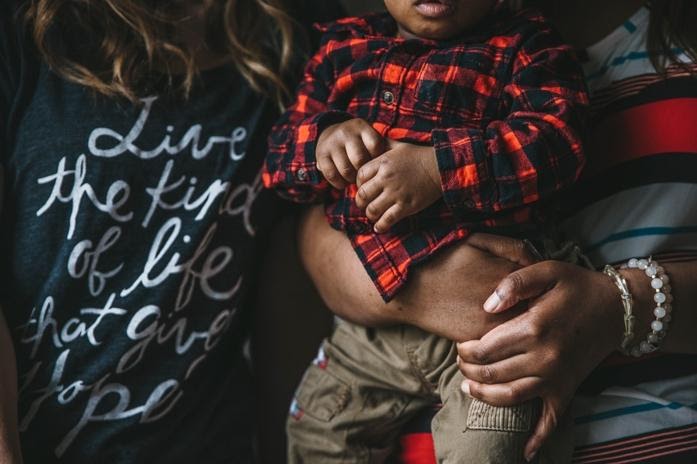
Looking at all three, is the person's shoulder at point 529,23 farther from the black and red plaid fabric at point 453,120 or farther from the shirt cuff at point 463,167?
the shirt cuff at point 463,167

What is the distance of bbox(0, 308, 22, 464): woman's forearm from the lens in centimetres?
101

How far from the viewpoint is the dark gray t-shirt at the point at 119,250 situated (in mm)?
1117

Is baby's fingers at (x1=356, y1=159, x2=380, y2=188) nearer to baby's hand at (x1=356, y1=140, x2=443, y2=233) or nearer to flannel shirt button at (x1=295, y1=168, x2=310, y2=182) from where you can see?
Answer: baby's hand at (x1=356, y1=140, x2=443, y2=233)

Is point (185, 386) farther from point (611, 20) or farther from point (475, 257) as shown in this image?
point (611, 20)

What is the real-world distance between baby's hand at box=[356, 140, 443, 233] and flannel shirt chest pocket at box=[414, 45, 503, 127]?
10 centimetres

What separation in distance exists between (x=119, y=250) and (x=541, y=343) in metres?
0.64

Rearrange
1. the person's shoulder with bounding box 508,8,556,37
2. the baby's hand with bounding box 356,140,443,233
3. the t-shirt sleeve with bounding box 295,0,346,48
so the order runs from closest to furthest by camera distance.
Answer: the baby's hand with bounding box 356,140,443,233
the person's shoulder with bounding box 508,8,556,37
the t-shirt sleeve with bounding box 295,0,346,48

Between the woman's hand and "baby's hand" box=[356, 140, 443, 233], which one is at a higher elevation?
"baby's hand" box=[356, 140, 443, 233]

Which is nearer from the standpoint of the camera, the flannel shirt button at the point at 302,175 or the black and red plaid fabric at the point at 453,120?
the black and red plaid fabric at the point at 453,120

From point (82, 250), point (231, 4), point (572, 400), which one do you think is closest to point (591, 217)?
point (572, 400)

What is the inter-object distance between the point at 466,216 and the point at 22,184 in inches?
25.6

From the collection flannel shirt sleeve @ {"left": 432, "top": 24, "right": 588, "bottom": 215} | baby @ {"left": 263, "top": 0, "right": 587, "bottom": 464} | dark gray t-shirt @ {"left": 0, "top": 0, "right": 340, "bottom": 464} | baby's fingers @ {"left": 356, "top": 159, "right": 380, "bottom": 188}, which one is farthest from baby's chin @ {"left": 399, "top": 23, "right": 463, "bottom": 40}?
dark gray t-shirt @ {"left": 0, "top": 0, "right": 340, "bottom": 464}

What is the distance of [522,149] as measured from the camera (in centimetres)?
100

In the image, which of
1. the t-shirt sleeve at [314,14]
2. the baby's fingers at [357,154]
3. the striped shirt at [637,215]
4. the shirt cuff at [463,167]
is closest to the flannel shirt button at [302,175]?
the baby's fingers at [357,154]
